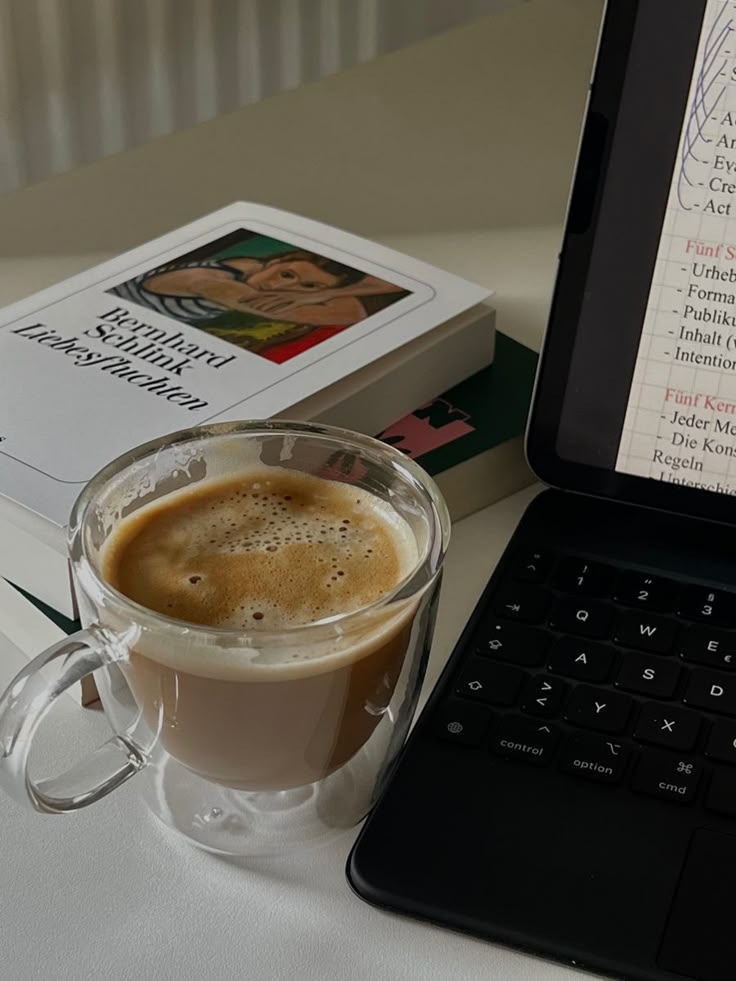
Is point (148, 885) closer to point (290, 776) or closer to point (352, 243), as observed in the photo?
point (290, 776)

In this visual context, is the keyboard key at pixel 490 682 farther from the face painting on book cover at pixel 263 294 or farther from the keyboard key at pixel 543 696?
the face painting on book cover at pixel 263 294

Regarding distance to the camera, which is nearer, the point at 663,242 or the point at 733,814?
the point at 733,814

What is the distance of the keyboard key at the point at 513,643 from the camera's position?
1.61 feet

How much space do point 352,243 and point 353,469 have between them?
247mm

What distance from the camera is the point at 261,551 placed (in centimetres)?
44

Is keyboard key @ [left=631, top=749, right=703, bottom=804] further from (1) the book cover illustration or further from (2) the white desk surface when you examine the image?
(1) the book cover illustration

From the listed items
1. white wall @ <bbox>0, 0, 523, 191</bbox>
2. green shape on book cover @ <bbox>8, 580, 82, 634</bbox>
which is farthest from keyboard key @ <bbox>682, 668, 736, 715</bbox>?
white wall @ <bbox>0, 0, 523, 191</bbox>

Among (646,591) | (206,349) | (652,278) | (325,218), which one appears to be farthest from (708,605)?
(325,218)

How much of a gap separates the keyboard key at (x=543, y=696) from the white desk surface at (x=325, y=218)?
0.05 m

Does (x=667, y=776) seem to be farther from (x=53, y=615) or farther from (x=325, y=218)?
(x=325, y=218)

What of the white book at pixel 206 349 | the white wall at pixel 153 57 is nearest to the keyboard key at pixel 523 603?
the white book at pixel 206 349

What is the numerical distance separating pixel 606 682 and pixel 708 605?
61mm

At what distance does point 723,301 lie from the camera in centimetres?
54

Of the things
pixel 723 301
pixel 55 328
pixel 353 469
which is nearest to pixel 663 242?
pixel 723 301
